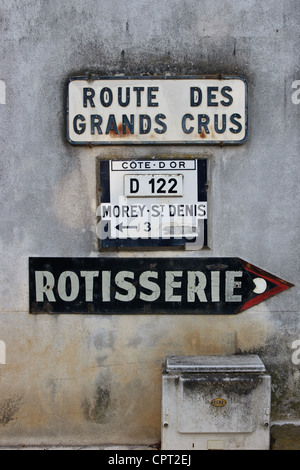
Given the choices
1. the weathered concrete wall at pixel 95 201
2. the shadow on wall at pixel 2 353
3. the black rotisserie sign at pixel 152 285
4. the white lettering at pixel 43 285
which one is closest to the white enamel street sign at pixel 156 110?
the weathered concrete wall at pixel 95 201

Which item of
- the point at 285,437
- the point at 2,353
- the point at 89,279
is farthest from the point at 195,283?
the point at 2,353

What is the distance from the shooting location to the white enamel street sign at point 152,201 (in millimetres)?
3877

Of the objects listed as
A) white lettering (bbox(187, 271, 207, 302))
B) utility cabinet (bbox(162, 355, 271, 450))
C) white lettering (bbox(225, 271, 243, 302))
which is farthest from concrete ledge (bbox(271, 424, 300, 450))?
white lettering (bbox(187, 271, 207, 302))

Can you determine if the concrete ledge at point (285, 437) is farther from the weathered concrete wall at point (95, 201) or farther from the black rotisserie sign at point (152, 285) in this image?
the black rotisserie sign at point (152, 285)

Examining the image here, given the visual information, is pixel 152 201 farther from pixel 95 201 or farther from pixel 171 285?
pixel 171 285

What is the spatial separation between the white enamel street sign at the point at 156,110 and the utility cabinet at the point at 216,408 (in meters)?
1.96

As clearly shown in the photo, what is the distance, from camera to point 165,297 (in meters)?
3.93

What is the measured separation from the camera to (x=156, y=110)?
12.6 feet

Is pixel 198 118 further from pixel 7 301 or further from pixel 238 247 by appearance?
pixel 7 301

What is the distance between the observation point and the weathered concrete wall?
3838mm

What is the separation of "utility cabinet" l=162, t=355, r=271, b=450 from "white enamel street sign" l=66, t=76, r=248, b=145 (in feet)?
6.42

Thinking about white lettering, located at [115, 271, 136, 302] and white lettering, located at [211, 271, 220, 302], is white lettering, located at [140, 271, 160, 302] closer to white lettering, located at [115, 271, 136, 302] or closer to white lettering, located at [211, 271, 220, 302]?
white lettering, located at [115, 271, 136, 302]

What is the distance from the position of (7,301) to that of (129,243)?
3.99ft
